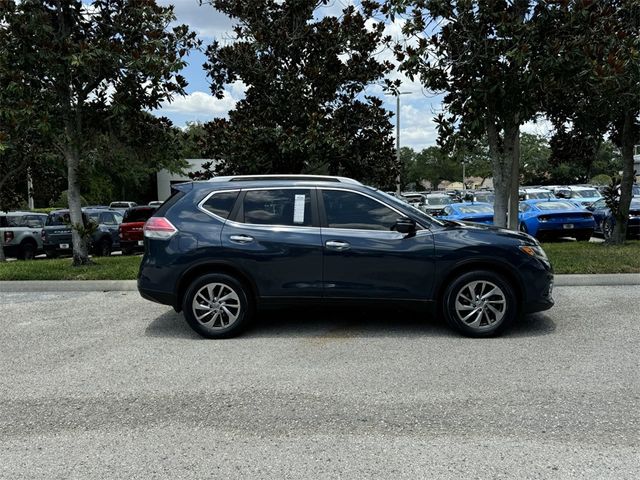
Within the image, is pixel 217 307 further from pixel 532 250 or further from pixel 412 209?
pixel 532 250

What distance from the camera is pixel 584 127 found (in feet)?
40.9

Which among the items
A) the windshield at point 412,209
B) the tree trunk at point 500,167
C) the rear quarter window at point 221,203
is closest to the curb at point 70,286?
the rear quarter window at point 221,203

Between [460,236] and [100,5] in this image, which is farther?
[100,5]

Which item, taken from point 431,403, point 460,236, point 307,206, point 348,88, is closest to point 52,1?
point 348,88

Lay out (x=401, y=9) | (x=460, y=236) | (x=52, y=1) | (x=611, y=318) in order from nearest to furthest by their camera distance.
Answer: (x=460, y=236), (x=611, y=318), (x=401, y=9), (x=52, y=1)

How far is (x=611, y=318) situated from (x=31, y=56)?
10.0 meters

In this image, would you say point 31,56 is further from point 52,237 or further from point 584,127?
point 584,127

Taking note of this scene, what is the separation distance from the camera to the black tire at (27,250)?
16625mm

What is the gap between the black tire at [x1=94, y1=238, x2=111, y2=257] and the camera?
1754 cm

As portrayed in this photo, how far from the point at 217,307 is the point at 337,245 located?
1.47 metres

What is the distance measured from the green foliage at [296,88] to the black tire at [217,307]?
18.1 ft

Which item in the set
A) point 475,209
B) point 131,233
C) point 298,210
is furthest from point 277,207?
point 131,233

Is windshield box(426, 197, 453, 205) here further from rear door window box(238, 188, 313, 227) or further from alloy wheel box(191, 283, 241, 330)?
alloy wheel box(191, 283, 241, 330)

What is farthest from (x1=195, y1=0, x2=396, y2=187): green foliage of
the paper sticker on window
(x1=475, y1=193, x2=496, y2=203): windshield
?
(x1=475, y1=193, x2=496, y2=203): windshield
